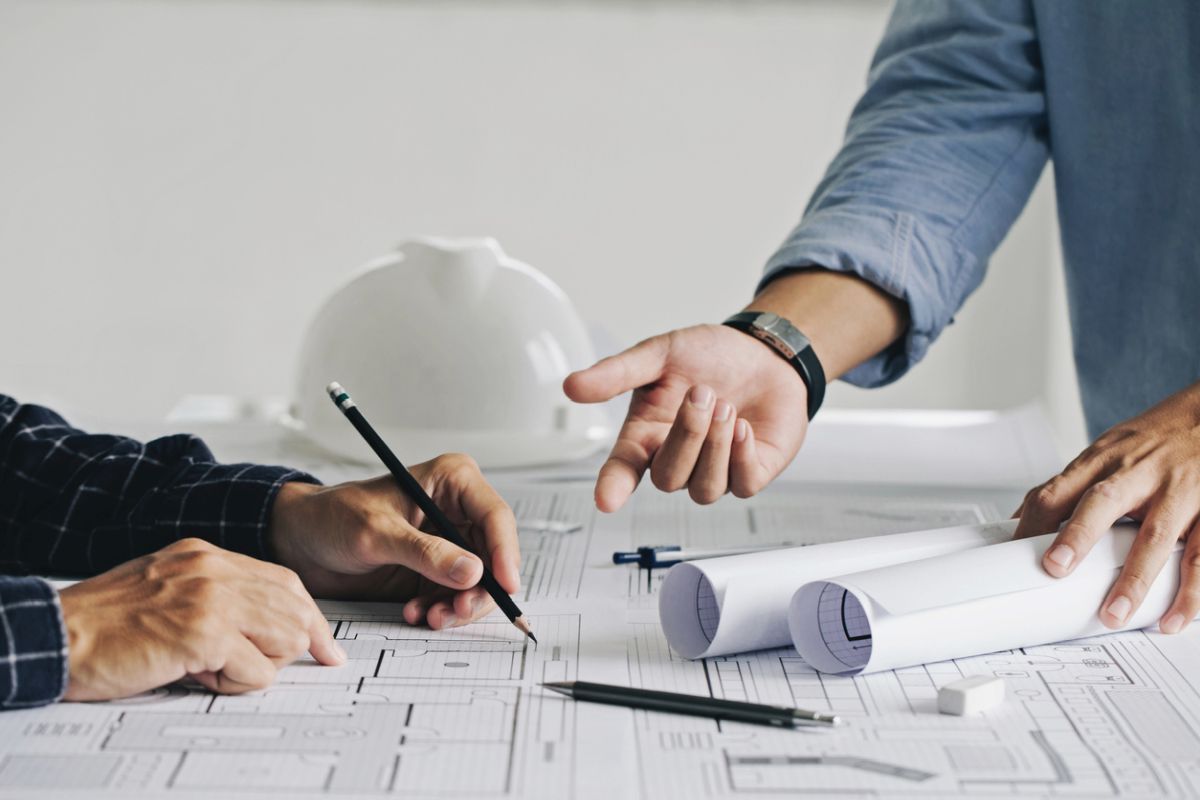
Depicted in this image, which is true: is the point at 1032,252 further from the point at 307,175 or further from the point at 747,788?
the point at 747,788

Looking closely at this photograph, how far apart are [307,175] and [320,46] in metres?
0.34

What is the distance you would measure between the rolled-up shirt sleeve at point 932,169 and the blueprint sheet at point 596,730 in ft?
1.66

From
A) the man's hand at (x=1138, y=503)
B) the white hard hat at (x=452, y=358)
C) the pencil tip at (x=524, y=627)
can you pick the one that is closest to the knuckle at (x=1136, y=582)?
the man's hand at (x=1138, y=503)

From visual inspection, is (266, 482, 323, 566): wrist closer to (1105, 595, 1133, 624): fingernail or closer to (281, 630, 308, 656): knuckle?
(281, 630, 308, 656): knuckle

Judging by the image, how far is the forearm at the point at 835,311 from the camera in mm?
1282

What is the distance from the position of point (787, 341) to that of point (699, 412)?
0.24 m

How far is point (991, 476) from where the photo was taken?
1.47 m

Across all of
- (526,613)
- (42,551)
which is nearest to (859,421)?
(526,613)

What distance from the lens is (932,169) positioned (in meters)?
1.38

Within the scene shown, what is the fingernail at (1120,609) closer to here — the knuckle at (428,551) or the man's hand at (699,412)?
the man's hand at (699,412)

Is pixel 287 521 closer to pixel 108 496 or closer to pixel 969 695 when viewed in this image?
pixel 108 496

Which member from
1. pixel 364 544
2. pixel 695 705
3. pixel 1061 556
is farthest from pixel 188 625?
pixel 1061 556

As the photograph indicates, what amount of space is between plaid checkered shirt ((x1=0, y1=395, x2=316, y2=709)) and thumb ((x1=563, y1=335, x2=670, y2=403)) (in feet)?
0.76

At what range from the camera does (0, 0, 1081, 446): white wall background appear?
11.5 ft
